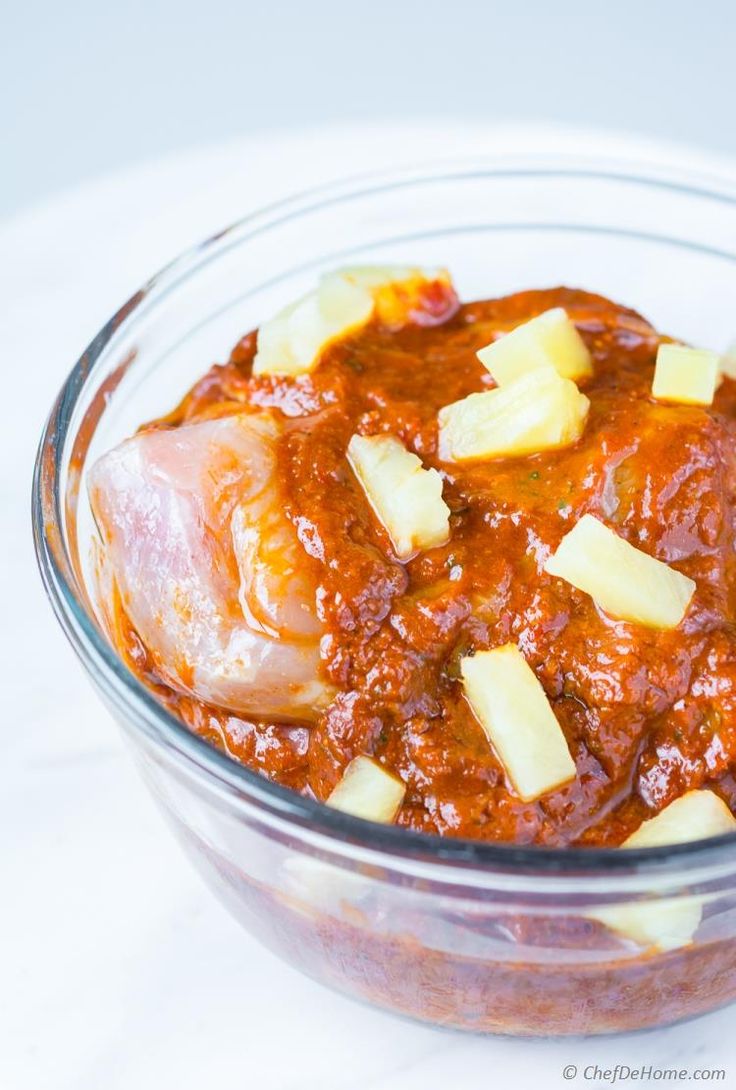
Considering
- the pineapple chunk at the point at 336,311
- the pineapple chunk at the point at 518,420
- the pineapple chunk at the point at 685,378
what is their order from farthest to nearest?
1. the pineapple chunk at the point at 336,311
2. the pineapple chunk at the point at 685,378
3. the pineapple chunk at the point at 518,420

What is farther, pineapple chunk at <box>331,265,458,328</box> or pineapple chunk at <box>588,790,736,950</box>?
pineapple chunk at <box>331,265,458,328</box>

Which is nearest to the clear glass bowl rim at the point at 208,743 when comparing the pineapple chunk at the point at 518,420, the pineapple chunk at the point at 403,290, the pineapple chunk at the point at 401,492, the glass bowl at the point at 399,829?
the glass bowl at the point at 399,829

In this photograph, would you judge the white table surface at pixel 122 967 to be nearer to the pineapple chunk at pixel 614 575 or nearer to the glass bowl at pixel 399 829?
the glass bowl at pixel 399 829

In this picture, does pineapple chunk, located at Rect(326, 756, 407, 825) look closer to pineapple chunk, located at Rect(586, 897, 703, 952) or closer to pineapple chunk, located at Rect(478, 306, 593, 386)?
pineapple chunk, located at Rect(586, 897, 703, 952)

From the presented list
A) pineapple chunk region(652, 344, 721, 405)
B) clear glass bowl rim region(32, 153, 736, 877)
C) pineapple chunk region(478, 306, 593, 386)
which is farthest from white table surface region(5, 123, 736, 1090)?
pineapple chunk region(652, 344, 721, 405)

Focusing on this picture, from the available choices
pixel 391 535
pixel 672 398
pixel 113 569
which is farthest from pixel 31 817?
pixel 672 398

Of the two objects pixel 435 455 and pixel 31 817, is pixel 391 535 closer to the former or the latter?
pixel 435 455

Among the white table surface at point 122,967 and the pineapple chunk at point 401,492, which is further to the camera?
the white table surface at point 122,967

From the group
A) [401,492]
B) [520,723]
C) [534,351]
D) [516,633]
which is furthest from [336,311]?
[520,723]
